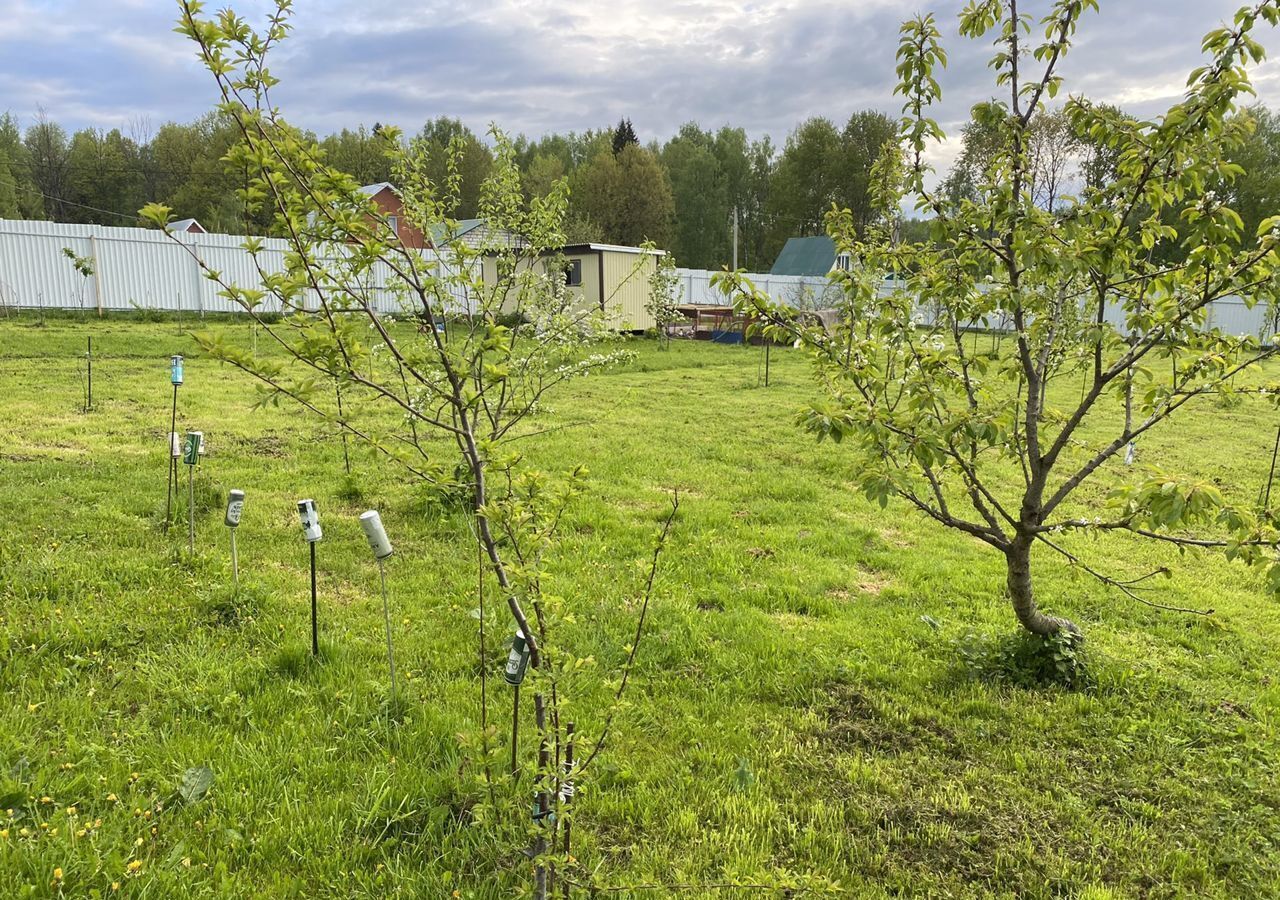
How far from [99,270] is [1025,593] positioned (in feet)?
64.0

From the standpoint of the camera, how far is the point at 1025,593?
3.02 meters

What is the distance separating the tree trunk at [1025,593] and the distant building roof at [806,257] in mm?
33844

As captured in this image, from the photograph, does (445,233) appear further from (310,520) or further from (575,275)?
(575,275)

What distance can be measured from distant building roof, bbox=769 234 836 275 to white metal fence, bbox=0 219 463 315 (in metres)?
24.7

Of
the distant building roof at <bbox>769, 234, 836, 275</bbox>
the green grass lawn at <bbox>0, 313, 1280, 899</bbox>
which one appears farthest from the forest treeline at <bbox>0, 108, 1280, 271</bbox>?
the green grass lawn at <bbox>0, 313, 1280, 899</bbox>

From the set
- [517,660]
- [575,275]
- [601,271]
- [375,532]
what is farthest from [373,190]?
Answer: [517,660]

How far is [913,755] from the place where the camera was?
2.64 m

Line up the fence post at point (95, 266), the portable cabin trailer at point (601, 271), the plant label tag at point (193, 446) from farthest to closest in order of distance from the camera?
Result: the portable cabin trailer at point (601, 271) < the fence post at point (95, 266) < the plant label tag at point (193, 446)

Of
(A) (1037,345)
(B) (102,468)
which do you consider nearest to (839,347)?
(A) (1037,345)

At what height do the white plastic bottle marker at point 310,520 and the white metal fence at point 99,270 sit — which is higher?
the white metal fence at point 99,270

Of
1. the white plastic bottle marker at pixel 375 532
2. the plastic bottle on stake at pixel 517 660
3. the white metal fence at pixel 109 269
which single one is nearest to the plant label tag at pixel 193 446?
the white plastic bottle marker at pixel 375 532

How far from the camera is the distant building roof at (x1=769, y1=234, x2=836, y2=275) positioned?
36.2 m

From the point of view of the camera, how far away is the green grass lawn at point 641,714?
2.09 metres

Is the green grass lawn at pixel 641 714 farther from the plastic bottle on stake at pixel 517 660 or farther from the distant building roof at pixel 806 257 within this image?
the distant building roof at pixel 806 257
